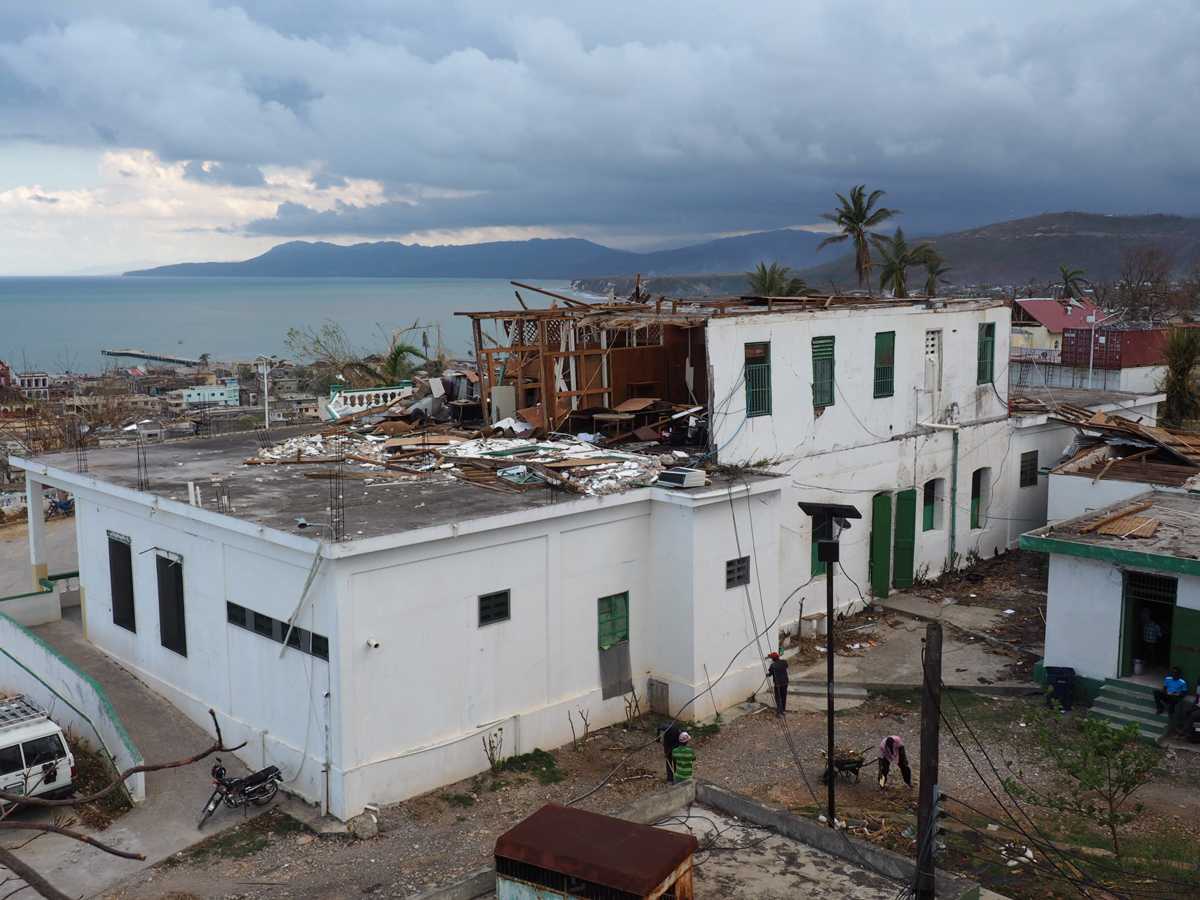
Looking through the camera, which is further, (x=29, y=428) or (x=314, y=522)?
(x=29, y=428)

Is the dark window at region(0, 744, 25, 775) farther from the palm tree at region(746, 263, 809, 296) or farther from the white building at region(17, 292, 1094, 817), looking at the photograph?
the palm tree at region(746, 263, 809, 296)

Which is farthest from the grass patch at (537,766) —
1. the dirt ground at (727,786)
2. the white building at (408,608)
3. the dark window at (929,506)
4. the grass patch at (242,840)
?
the dark window at (929,506)

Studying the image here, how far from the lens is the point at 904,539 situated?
24484 mm

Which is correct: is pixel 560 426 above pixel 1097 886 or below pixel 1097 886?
above

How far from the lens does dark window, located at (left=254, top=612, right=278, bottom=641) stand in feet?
50.3

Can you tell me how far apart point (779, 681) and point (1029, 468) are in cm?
1455

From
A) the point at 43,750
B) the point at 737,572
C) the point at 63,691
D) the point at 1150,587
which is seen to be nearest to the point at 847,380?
the point at 737,572

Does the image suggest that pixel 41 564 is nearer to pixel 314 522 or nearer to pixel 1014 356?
pixel 314 522

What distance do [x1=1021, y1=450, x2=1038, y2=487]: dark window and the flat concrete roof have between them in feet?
42.5

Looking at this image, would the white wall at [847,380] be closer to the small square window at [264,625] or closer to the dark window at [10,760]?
the small square window at [264,625]

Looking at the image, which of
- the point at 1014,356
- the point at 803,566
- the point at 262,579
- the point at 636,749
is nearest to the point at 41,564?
the point at 262,579

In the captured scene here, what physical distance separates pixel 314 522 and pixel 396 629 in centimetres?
201

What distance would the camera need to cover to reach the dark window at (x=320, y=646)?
14422 mm

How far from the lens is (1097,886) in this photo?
1188cm
